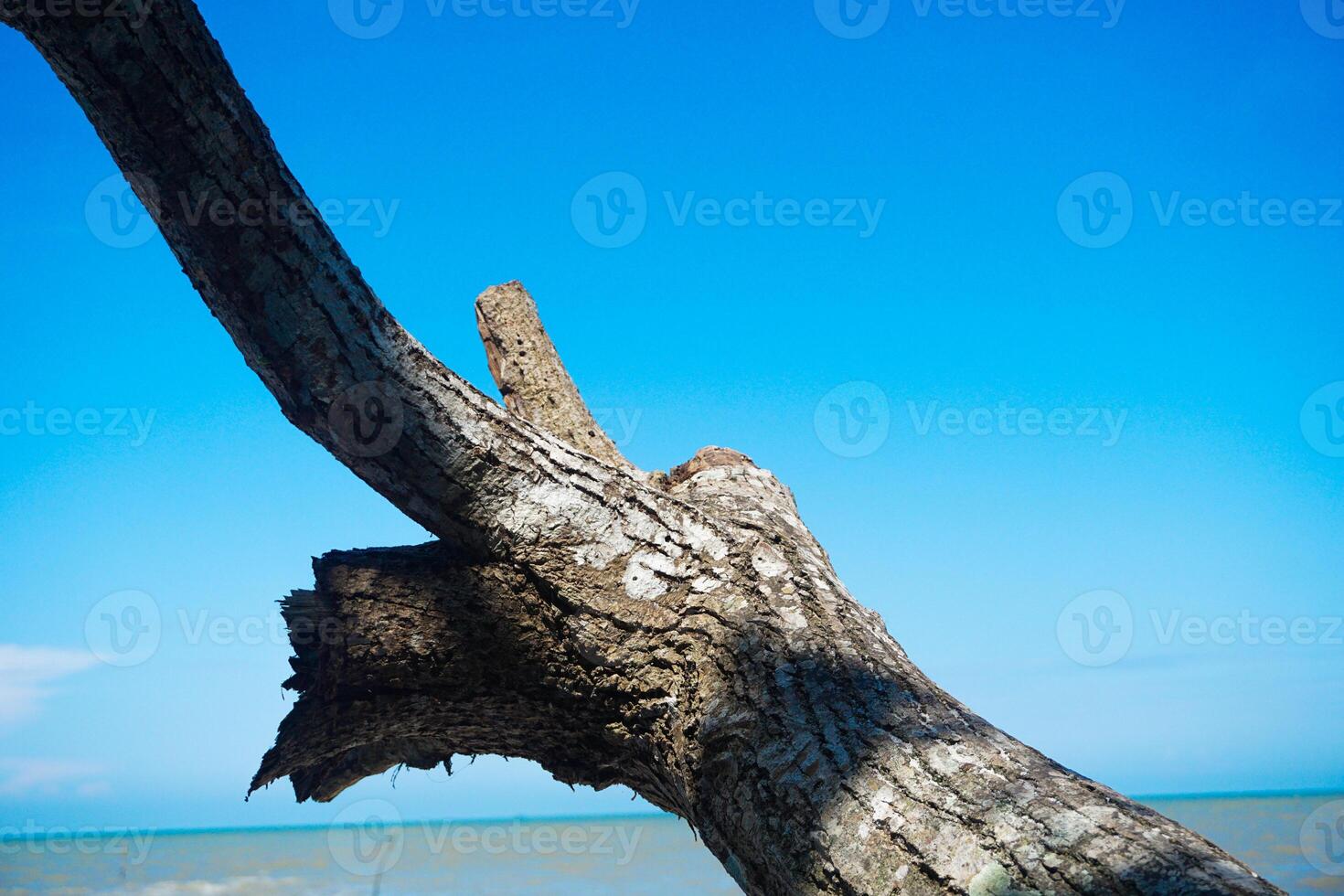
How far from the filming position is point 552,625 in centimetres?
234

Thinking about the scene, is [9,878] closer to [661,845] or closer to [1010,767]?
[661,845]

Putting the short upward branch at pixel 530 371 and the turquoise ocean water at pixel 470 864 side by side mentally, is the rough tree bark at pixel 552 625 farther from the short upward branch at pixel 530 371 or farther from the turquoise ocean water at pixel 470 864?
the turquoise ocean water at pixel 470 864

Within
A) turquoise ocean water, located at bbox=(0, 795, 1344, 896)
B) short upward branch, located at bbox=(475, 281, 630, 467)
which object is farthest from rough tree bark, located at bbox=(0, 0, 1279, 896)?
turquoise ocean water, located at bbox=(0, 795, 1344, 896)

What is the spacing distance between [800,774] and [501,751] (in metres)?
1.23

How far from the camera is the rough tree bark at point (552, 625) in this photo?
1.65 meters

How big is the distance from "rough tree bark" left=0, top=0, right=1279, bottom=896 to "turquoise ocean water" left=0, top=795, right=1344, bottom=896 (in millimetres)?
7122

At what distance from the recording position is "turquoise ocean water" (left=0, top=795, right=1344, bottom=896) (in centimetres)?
1241

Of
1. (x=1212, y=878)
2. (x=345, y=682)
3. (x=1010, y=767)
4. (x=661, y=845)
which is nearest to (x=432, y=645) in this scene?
(x=345, y=682)

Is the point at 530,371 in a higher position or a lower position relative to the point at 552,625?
higher

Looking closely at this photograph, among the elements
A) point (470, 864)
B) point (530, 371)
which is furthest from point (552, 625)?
point (470, 864)

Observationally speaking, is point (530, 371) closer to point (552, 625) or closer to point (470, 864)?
point (552, 625)

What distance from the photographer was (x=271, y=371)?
223 centimetres

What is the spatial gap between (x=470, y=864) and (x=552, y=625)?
16.3 meters

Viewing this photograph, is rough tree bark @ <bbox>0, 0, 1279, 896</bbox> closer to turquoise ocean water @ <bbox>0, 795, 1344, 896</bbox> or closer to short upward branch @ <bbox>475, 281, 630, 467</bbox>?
short upward branch @ <bbox>475, 281, 630, 467</bbox>
